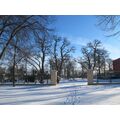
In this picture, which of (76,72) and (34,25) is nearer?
(34,25)

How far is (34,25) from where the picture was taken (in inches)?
609

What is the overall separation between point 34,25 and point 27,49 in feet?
4.64

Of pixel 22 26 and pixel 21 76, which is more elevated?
pixel 22 26
